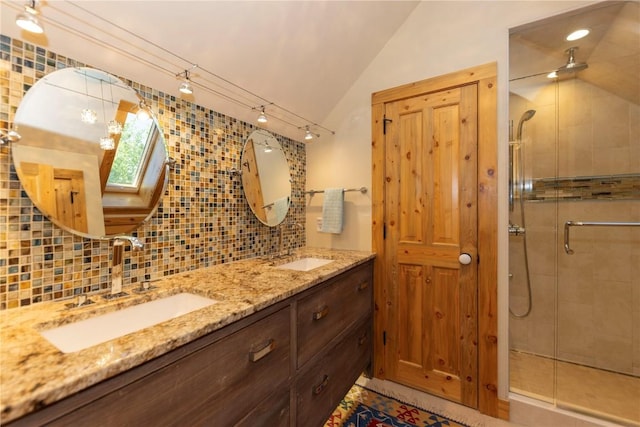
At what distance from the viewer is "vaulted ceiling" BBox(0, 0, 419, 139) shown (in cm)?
101

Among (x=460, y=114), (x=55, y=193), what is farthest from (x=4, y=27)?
(x=460, y=114)

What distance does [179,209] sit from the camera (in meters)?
1.39

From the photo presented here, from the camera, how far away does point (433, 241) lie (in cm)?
178

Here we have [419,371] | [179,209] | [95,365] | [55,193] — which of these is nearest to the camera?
[95,365]

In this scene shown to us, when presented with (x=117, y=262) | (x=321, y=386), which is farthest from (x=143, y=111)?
(x=321, y=386)

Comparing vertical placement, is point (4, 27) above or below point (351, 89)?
below

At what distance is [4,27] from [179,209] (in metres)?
0.84

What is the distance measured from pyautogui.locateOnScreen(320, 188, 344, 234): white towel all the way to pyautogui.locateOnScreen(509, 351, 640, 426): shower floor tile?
4.67 feet

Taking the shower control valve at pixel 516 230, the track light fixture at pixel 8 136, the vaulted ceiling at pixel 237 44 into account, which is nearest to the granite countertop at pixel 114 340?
the track light fixture at pixel 8 136

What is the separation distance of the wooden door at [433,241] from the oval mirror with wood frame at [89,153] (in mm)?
1486

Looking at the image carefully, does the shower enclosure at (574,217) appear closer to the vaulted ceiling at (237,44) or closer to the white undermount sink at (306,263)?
the vaulted ceiling at (237,44)

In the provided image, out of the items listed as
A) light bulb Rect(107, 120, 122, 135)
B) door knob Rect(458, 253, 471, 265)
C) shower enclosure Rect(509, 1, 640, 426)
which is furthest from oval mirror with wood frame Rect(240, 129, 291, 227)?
shower enclosure Rect(509, 1, 640, 426)

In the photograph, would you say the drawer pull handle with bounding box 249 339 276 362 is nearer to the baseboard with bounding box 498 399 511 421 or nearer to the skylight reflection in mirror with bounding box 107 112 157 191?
the skylight reflection in mirror with bounding box 107 112 157 191

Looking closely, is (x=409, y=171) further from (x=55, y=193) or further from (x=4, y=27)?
(x=4, y=27)
